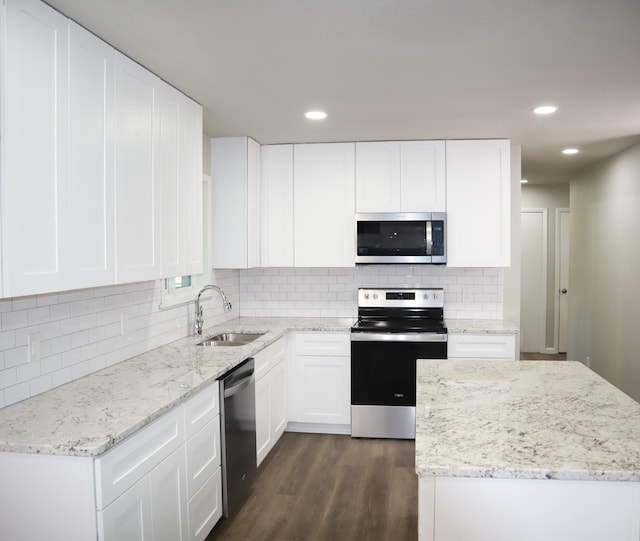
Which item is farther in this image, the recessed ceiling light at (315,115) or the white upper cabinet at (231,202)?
the white upper cabinet at (231,202)

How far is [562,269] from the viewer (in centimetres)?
771

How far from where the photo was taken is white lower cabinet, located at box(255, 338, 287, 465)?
12.0 ft

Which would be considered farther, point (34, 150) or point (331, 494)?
point (331, 494)

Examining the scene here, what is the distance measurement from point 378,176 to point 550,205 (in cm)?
413

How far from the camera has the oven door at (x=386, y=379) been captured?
4.27 metres

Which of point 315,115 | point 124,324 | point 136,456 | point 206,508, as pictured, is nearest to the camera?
point 136,456

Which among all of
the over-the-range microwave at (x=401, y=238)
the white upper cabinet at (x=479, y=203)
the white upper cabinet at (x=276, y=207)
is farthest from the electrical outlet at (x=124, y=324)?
the white upper cabinet at (x=479, y=203)

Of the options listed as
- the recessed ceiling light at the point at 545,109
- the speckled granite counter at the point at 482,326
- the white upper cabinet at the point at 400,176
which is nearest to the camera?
the recessed ceiling light at the point at 545,109

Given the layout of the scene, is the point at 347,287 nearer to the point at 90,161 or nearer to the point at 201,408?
the point at 201,408

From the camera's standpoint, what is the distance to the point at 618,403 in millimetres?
2166

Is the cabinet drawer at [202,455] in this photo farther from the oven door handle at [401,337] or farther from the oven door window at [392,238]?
the oven door window at [392,238]

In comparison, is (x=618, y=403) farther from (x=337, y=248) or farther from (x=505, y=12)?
(x=337, y=248)

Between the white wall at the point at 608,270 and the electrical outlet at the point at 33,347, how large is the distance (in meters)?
4.51

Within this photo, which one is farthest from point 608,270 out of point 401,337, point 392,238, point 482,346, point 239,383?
point 239,383
